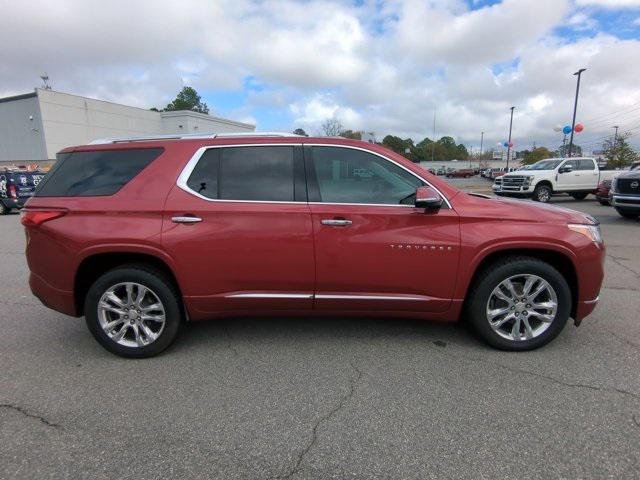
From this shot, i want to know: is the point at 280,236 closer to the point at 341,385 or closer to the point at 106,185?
the point at 341,385

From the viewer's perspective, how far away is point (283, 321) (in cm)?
429

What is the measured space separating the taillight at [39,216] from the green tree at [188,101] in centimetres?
10338


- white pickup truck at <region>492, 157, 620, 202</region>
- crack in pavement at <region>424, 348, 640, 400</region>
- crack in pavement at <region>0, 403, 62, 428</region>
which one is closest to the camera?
crack in pavement at <region>0, 403, 62, 428</region>

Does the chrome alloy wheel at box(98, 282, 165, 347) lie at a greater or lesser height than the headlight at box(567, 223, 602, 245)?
lesser

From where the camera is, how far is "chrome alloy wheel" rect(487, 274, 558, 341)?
3.46 metres

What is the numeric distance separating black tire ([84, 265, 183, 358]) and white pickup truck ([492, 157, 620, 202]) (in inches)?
659

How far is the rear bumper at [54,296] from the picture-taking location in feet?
11.6

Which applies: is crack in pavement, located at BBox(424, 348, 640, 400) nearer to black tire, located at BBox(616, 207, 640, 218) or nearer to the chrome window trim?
the chrome window trim

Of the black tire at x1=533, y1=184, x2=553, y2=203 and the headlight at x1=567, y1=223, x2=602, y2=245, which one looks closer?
the headlight at x1=567, y1=223, x2=602, y2=245

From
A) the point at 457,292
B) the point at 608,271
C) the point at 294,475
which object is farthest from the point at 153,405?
the point at 608,271

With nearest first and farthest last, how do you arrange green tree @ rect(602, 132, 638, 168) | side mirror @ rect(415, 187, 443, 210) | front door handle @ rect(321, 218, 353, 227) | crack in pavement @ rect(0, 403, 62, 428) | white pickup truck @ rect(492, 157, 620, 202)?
crack in pavement @ rect(0, 403, 62, 428)
side mirror @ rect(415, 187, 443, 210)
front door handle @ rect(321, 218, 353, 227)
white pickup truck @ rect(492, 157, 620, 202)
green tree @ rect(602, 132, 638, 168)

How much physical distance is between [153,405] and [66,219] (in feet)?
5.59

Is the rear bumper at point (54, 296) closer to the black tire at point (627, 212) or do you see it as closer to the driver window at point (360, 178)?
the driver window at point (360, 178)

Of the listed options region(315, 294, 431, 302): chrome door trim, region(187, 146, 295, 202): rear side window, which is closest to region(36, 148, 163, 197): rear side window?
region(187, 146, 295, 202): rear side window
